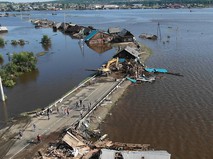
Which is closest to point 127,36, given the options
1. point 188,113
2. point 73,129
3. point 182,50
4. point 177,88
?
point 182,50

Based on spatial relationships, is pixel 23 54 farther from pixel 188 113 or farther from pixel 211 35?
pixel 211 35

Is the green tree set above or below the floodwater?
above

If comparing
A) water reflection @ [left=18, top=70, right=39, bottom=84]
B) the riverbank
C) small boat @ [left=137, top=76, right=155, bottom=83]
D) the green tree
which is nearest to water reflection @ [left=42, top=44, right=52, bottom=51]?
the green tree

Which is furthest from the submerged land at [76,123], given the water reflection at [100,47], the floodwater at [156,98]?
the water reflection at [100,47]

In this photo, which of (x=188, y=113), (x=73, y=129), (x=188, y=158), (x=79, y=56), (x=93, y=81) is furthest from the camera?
(x=79, y=56)

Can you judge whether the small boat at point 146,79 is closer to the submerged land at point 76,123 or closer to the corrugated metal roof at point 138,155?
the submerged land at point 76,123

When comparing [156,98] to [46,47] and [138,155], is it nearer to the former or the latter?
[138,155]

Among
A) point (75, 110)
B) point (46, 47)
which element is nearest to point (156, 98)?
point (75, 110)

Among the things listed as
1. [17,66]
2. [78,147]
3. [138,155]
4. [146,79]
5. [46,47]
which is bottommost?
[78,147]

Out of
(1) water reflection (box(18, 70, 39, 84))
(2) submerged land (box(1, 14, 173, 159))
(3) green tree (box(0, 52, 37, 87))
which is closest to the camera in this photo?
(2) submerged land (box(1, 14, 173, 159))

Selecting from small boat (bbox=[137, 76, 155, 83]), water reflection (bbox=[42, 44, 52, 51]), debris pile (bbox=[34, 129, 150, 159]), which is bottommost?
debris pile (bbox=[34, 129, 150, 159])

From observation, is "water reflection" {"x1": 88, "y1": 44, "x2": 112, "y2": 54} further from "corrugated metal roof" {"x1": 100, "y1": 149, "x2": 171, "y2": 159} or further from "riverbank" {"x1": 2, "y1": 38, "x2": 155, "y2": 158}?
"corrugated metal roof" {"x1": 100, "y1": 149, "x2": 171, "y2": 159}
